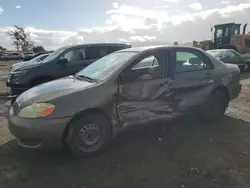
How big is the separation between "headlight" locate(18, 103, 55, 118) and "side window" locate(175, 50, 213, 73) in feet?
7.57

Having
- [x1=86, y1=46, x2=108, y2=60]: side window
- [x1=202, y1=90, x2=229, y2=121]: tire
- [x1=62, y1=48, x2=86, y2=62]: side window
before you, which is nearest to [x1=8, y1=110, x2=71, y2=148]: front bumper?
[x1=202, y1=90, x2=229, y2=121]: tire

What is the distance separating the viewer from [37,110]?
3711 mm

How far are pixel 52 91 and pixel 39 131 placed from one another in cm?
67

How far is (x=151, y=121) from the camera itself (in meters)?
4.44

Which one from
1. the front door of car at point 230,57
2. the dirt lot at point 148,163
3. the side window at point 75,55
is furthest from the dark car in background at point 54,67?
the front door of car at point 230,57

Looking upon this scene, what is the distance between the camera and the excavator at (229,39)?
19781 millimetres

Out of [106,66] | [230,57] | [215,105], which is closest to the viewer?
[106,66]

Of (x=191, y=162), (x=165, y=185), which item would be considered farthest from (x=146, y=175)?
(x=191, y=162)

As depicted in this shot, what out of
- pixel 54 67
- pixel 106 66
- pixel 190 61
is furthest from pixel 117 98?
pixel 54 67

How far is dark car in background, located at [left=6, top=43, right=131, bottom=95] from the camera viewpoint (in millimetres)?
7828

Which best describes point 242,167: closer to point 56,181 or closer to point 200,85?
point 200,85

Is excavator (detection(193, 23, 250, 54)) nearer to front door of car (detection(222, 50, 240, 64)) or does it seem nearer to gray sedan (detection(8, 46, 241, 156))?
front door of car (detection(222, 50, 240, 64))

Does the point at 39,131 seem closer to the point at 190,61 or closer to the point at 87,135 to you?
the point at 87,135

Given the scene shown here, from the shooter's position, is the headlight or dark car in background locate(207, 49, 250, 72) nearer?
the headlight
